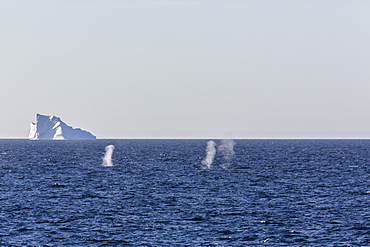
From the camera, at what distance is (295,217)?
2203 inches

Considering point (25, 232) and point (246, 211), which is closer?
point (25, 232)

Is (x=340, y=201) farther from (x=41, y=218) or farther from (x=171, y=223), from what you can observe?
(x=41, y=218)

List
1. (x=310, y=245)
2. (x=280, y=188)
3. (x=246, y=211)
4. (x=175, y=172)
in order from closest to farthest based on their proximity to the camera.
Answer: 1. (x=310, y=245)
2. (x=246, y=211)
3. (x=280, y=188)
4. (x=175, y=172)

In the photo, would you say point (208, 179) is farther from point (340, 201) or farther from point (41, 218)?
point (41, 218)

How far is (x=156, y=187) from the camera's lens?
82375 millimetres

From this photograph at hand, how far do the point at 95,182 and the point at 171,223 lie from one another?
1546 inches

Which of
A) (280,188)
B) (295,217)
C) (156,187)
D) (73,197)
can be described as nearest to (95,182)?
(156,187)

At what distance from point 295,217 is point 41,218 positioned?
26881mm

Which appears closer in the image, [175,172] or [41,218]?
[41,218]

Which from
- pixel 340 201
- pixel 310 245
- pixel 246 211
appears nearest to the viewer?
pixel 310 245

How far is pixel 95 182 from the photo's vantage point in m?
89.6

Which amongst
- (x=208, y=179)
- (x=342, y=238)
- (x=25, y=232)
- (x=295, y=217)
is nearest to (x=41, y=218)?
(x=25, y=232)

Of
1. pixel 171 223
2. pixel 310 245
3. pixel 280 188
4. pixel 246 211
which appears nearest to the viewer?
pixel 310 245

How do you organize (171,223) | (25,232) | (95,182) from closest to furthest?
(25,232)
(171,223)
(95,182)
